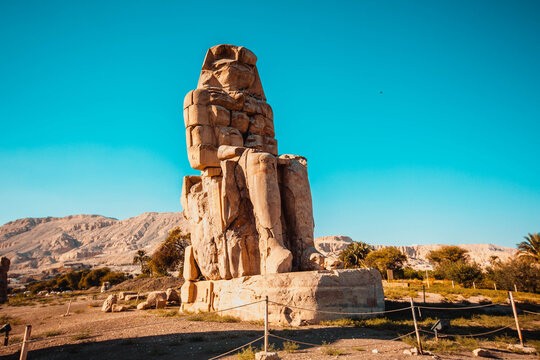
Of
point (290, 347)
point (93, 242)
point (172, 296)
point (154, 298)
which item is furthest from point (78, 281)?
point (93, 242)

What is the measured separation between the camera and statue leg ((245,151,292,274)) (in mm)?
7758

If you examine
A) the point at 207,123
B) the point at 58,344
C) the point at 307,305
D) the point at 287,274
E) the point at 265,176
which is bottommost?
the point at 58,344

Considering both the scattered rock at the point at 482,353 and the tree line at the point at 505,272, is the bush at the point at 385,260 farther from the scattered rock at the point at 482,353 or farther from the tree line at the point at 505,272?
the scattered rock at the point at 482,353

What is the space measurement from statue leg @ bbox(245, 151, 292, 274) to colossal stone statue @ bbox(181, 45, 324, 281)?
0.9 inches

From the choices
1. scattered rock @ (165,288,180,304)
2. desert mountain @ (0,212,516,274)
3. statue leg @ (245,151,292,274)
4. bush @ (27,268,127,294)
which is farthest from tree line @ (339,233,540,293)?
desert mountain @ (0,212,516,274)

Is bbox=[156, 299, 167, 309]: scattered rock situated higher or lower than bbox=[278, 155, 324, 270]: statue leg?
lower

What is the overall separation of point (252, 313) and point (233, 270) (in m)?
1.38

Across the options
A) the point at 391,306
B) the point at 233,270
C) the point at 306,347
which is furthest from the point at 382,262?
the point at 306,347

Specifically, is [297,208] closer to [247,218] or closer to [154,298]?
[247,218]

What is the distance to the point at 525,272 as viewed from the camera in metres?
20.2

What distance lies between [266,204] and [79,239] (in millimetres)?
104176

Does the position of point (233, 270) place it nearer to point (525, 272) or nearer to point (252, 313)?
point (252, 313)

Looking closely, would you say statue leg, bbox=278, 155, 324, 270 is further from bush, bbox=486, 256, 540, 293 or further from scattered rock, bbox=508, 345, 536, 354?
bush, bbox=486, 256, 540, 293

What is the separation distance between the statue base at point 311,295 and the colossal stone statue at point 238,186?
44 cm
